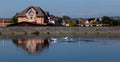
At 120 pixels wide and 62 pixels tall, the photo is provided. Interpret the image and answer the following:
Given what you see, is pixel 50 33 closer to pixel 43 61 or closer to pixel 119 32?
pixel 119 32

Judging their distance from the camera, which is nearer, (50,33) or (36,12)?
(50,33)

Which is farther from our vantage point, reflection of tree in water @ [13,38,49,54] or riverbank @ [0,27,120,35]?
riverbank @ [0,27,120,35]

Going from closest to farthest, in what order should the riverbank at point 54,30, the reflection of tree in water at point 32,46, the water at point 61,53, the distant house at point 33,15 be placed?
the water at point 61,53 < the reflection of tree in water at point 32,46 < the riverbank at point 54,30 < the distant house at point 33,15

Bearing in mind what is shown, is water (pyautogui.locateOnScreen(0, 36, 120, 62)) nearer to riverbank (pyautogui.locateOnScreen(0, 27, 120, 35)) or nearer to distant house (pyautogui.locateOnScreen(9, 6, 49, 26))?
riverbank (pyautogui.locateOnScreen(0, 27, 120, 35))

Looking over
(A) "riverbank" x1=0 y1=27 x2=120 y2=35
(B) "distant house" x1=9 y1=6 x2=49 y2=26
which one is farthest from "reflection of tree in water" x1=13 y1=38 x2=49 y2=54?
(B) "distant house" x1=9 y1=6 x2=49 y2=26

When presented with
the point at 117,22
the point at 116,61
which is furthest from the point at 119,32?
the point at 116,61

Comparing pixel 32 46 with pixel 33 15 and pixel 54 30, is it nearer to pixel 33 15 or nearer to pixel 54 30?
pixel 54 30

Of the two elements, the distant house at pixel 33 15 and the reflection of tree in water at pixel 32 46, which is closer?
the reflection of tree in water at pixel 32 46

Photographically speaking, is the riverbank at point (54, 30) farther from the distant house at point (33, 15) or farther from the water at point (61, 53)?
the water at point (61, 53)

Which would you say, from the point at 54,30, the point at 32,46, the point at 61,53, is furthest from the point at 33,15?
the point at 61,53

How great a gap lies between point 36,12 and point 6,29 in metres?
14.0

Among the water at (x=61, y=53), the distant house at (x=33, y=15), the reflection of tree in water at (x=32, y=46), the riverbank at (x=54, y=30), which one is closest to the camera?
the water at (x=61, y=53)

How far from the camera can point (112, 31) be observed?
61.5 m

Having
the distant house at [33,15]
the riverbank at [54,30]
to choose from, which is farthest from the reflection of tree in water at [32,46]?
the distant house at [33,15]
